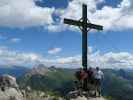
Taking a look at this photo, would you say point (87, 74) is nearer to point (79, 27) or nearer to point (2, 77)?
point (79, 27)

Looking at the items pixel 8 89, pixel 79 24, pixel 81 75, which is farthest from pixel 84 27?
pixel 8 89

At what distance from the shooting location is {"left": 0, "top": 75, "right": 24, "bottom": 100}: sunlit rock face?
27.5 metres

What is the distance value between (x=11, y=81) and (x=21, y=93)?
132cm

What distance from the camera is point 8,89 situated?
2883 centimetres

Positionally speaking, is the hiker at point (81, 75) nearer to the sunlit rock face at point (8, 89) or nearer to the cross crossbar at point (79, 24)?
the cross crossbar at point (79, 24)

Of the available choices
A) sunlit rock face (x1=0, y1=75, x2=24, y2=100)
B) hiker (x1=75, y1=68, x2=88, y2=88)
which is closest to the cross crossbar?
hiker (x1=75, y1=68, x2=88, y2=88)

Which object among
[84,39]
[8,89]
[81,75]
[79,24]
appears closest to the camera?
[8,89]

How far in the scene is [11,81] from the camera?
98.1 feet

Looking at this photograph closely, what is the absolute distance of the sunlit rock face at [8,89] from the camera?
90.2 ft

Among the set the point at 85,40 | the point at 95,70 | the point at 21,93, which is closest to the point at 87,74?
the point at 95,70

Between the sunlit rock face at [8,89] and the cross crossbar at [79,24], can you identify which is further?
the cross crossbar at [79,24]

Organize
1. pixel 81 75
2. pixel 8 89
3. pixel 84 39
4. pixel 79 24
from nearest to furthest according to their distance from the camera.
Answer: pixel 8 89 < pixel 81 75 < pixel 79 24 < pixel 84 39

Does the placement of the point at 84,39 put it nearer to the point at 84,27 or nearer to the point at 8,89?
the point at 84,27

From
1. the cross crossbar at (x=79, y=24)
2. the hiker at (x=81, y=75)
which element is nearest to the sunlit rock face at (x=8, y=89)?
the hiker at (x=81, y=75)
